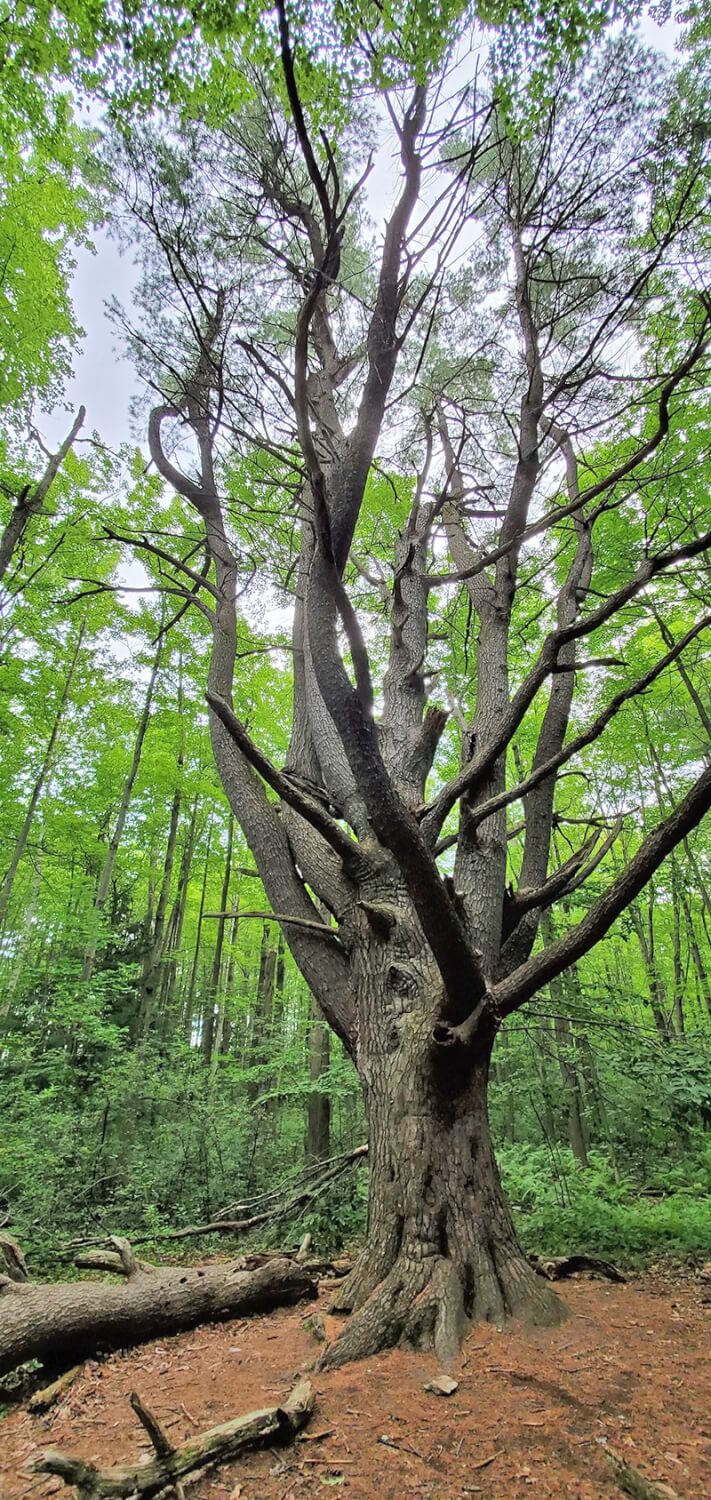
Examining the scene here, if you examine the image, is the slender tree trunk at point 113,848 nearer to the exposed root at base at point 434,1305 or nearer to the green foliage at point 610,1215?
the green foliage at point 610,1215

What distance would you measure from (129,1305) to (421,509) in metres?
5.67

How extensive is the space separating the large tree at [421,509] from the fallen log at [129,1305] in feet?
3.16

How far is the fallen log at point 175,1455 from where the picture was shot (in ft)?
5.43

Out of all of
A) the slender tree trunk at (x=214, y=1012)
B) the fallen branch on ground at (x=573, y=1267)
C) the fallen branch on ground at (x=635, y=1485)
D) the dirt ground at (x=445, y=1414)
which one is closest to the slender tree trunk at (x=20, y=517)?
the dirt ground at (x=445, y=1414)

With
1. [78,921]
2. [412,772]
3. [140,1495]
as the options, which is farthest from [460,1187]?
[78,921]

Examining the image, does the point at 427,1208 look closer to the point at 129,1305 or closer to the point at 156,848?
the point at 129,1305

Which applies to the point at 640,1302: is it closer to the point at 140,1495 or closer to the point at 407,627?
the point at 140,1495

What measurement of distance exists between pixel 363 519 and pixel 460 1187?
6120mm

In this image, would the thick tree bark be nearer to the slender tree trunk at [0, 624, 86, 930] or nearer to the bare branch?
the bare branch

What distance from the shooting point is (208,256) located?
436 centimetres

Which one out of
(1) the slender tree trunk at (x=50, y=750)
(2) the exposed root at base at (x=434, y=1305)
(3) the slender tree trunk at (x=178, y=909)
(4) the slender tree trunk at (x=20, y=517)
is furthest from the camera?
(3) the slender tree trunk at (x=178, y=909)

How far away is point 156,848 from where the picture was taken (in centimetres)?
1388

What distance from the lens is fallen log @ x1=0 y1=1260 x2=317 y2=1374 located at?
2.84 meters

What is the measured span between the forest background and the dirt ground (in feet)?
5.45
